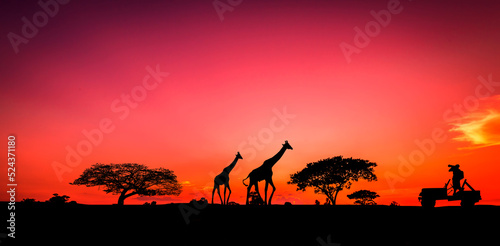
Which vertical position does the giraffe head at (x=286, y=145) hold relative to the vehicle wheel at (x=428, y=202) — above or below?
above

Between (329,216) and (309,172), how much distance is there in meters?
46.2

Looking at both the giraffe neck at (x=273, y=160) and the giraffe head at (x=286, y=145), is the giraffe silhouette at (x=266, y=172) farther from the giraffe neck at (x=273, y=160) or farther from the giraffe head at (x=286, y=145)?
the giraffe head at (x=286, y=145)

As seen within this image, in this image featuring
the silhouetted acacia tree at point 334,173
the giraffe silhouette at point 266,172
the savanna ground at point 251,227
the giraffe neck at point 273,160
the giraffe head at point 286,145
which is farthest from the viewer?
the silhouetted acacia tree at point 334,173

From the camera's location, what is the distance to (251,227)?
411 inches

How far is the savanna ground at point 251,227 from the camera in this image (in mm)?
8742

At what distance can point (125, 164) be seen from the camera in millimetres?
60344

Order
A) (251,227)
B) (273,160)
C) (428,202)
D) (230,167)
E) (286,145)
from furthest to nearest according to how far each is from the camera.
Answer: (428,202) → (230,167) → (286,145) → (273,160) → (251,227)

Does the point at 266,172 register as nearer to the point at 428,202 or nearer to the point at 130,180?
the point at 428,202

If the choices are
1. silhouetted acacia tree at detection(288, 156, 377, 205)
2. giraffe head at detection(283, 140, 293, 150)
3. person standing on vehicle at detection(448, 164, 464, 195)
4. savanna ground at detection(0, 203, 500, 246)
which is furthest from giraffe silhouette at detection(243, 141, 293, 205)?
silhouetted acacia tree at detection(288, 156, 377, 205)

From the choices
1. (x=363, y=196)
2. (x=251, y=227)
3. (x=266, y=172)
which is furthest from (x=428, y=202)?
(x=363, y=196)

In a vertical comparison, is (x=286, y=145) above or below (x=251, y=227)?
above

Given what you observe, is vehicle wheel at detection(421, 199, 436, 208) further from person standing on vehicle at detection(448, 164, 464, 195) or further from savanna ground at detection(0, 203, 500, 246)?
savanna ground at detection(0, 203, 500, 246)

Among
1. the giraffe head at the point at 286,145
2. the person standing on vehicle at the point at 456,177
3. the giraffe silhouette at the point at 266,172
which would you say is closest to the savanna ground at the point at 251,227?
the giraffe silhouette at the point at 266,172

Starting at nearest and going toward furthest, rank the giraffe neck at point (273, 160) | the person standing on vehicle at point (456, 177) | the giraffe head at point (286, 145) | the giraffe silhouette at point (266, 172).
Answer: the giraffe silhouette at point (266, 172)
the giraffe neck at point (273, 160)
the giraffe head at point (286, 145)
the person standing on vehicle at point (456, 177)
